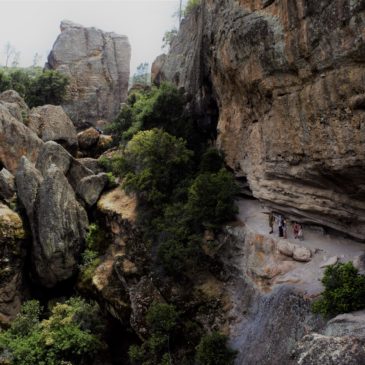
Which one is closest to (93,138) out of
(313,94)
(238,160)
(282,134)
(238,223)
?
(238,160)

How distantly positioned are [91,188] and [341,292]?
65.2 ft

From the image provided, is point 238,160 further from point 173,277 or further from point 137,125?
point 137,125

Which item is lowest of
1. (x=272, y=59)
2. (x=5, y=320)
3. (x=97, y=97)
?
(x=5, y=320)

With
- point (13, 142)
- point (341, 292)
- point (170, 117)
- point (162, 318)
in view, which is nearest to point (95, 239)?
point (162, 318)

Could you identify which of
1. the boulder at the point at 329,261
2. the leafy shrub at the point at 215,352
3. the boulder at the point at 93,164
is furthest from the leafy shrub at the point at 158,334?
the boulder at the point at 93,164

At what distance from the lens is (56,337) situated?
18547 mm

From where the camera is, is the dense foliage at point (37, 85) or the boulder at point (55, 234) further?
the dense foliage at point (37, 85)

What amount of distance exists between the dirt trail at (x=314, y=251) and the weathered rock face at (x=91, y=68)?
125 ft

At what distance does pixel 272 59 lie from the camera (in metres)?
16.3

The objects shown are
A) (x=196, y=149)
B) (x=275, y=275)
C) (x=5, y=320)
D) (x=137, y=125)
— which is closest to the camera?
(x=275, y=275)

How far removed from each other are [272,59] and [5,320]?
19.2m

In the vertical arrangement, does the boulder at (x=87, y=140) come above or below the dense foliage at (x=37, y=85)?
below

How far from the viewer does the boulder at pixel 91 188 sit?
90.3 feet

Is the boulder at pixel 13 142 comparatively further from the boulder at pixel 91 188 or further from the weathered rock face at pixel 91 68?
the weathered rock face at pixel 91 68
